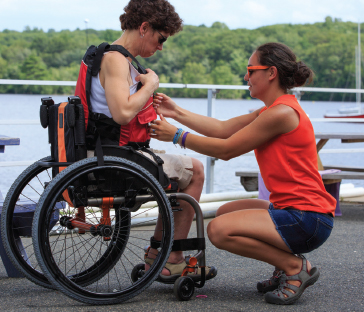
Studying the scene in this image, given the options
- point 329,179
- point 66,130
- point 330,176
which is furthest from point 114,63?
point 329,179

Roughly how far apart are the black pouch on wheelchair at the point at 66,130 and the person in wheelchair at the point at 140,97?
95 millimetres

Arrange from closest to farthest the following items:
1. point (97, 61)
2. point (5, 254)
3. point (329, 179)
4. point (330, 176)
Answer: point (97, 61) → point (5, 254) → point (330, 176) → point (329, 179)

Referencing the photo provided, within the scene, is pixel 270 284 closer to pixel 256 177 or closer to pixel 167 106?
pixel 167 106

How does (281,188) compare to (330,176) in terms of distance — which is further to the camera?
(330,176)

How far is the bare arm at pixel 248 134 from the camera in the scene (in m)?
2.16

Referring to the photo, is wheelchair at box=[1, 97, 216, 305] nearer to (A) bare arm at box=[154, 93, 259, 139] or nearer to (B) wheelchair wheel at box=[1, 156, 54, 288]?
(B) wheelchair wheel at box=[1, 156, 54, 288]

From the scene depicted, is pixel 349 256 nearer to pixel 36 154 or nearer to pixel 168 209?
pixel 168 209

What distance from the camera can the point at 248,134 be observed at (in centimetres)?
220

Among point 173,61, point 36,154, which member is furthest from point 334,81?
point 36,154

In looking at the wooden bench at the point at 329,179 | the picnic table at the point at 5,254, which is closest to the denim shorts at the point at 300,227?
the picnic table at the point at 5,254

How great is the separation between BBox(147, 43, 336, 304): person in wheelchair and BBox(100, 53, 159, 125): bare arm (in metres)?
0.18

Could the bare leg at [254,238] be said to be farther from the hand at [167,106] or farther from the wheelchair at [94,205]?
the hand at [167,106]

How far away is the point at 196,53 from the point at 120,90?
26668mm

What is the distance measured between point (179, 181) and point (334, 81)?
37.6 meters
